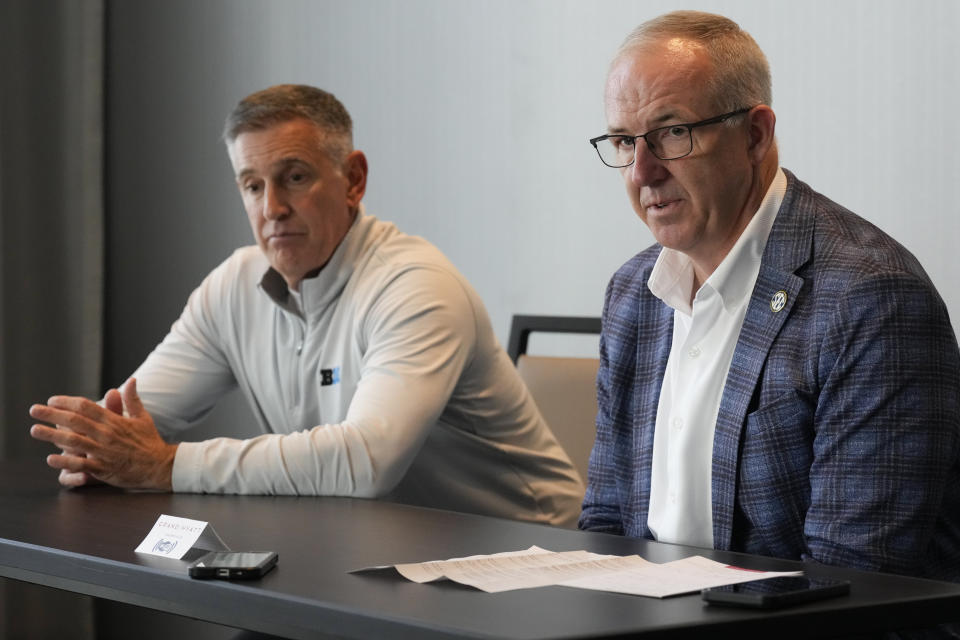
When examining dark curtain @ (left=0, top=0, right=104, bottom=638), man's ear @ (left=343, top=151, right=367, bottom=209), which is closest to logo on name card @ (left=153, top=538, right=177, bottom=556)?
man's ear @ (left=343, top=151, right=367, bottom=209)

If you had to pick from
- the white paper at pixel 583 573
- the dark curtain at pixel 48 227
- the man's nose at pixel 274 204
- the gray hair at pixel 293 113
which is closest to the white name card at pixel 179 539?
the white paper at pixel 583 573

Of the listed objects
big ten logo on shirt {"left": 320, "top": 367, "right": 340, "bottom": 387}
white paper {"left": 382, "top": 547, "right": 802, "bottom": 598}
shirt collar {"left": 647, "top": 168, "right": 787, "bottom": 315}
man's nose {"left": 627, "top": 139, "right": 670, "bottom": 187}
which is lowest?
white paper {"left": 382, "top": 547, "right": 802, "bottom": 598}

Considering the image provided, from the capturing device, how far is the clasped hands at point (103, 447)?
1.90 m

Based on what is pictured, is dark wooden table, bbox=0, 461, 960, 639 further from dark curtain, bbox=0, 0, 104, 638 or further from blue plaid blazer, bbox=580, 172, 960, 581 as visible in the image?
dark curtain, bbox=0, 0, 104, 638

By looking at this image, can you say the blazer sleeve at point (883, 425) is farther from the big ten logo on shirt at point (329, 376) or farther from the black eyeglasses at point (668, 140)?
the big ten logo on shirt at point (329, 376)

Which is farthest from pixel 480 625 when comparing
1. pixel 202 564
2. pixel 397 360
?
pixel 397 360

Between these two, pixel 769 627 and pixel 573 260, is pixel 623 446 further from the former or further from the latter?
pixel 573 260

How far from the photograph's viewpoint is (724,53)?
5.37 feet

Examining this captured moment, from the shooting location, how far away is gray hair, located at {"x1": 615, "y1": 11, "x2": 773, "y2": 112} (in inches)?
64.2

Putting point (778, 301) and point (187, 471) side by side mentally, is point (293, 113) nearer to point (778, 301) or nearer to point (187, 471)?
point (187, 471)

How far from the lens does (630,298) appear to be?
1.85 m

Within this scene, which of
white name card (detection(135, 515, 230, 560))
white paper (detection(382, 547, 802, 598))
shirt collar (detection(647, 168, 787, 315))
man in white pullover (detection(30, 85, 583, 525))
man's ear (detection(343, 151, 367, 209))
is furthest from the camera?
man's ear (detection(343, 151, 367, 209))

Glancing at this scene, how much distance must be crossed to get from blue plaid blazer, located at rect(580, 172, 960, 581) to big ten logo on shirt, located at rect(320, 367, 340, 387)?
3.07 feet

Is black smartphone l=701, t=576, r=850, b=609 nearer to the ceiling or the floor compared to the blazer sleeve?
nearer to the floor
